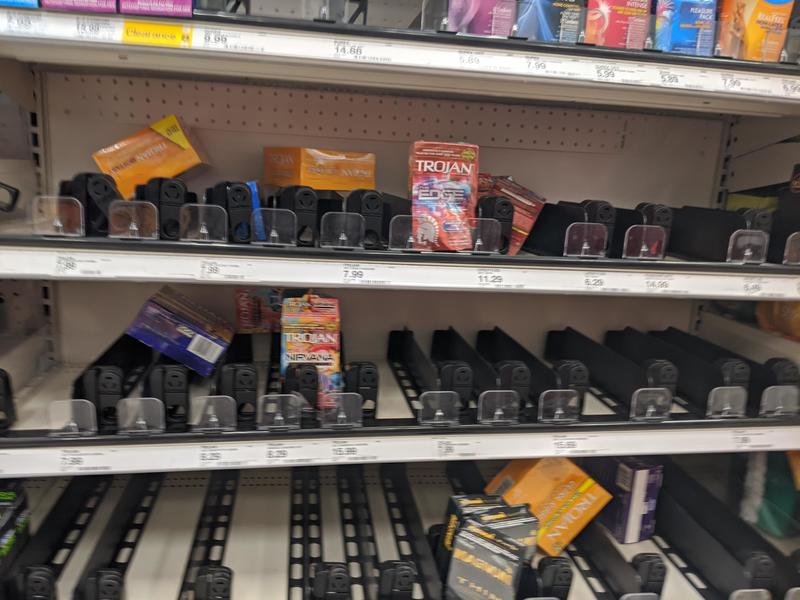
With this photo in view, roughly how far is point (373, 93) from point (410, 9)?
9.3 inches

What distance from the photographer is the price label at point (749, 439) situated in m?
1.31

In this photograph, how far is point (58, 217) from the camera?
40.4 inches

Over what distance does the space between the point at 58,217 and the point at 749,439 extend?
5.03ft

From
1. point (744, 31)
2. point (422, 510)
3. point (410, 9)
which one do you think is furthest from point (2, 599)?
point (744, 31)

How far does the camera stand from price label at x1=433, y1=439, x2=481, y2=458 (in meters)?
1.21

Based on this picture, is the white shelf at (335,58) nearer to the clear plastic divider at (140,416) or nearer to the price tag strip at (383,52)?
the price tag strip at (383,52)

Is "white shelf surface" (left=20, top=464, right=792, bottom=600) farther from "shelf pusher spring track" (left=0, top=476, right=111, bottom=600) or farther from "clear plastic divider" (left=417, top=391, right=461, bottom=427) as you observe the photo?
"clear plastic divider" (left=417, top=391, right=461, bottom=427)

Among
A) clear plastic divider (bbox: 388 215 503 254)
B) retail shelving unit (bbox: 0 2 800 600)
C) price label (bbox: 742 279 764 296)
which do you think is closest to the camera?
retail shelving unit (bbox: 0 2 800 600)

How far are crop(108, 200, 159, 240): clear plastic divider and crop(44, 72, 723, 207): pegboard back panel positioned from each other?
1.49 ft

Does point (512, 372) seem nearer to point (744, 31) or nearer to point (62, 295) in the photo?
point (744, 31)

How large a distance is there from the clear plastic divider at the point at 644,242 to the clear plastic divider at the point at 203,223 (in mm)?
851

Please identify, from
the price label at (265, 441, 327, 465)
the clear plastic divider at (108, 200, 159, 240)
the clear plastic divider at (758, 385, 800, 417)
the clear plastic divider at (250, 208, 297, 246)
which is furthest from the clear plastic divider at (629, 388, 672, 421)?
the clear plastic divider at (108, 200, 159, 240)

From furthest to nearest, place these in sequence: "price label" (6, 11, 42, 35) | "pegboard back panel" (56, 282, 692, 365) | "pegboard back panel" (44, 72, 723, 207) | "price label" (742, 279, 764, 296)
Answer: "pegboard back panel" (56, 282, 692, 365) < "pegboard back panel" (44, 72, 723, 207) < "price label" (742, 279, 764, 296) < "price label" (6, 11, 42, 35)

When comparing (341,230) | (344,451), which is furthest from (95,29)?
(344,451)
